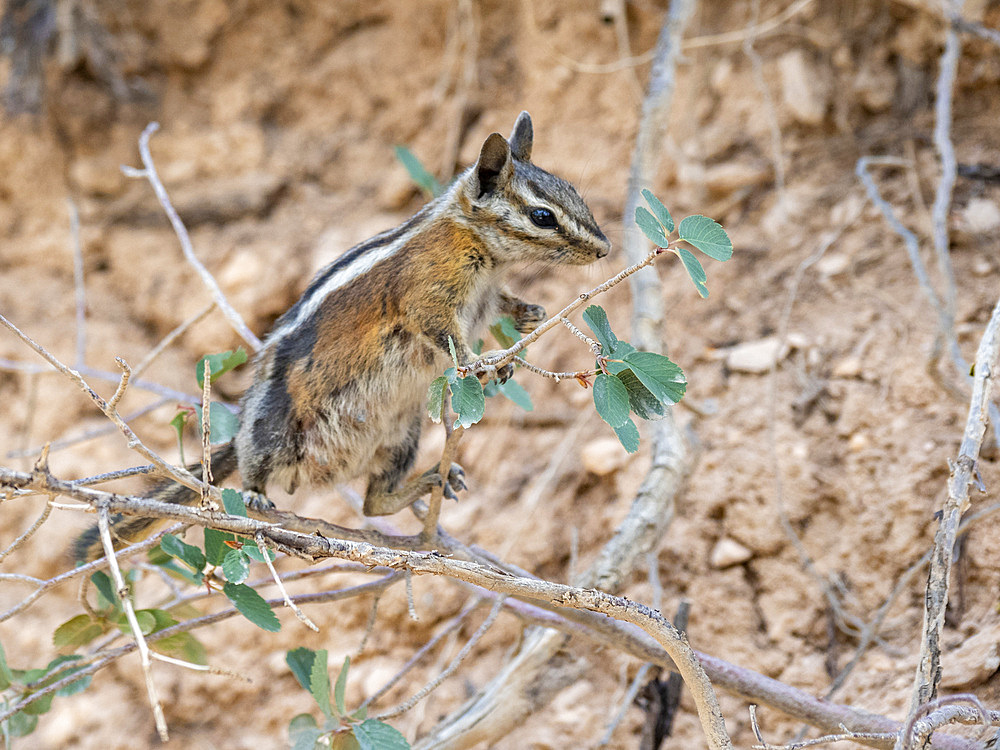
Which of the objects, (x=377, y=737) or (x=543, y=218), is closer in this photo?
(x=377, y=737)

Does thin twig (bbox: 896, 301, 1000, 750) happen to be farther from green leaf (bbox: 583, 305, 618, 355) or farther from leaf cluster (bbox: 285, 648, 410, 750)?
leaf cluster (bbox: 285, 648, 410, 750)

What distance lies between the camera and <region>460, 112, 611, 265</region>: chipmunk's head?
2.65 m

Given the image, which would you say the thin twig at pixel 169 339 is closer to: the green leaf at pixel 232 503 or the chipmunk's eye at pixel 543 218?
the green leaf at pixel 232 503

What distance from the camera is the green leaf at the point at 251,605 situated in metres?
1.94

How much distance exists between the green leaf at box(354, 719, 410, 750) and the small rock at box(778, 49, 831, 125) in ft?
11.6

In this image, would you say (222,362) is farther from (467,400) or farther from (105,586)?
(467,400)

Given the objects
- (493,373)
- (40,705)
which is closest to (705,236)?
(493,373)

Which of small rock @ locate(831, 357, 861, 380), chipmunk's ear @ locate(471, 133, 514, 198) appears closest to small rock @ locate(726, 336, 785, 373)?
small rock @ locate(831, 357, 861, 380)

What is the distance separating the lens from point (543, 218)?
266 cm

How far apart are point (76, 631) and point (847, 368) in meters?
3.03

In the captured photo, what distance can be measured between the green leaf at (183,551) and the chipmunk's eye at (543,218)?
1446 millimetres

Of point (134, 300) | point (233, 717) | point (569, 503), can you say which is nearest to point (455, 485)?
point (569, 503)

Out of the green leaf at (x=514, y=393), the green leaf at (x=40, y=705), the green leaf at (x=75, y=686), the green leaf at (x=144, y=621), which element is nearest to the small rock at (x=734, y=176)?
the green leaf at (x=514, y=393)

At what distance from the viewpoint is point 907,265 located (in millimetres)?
3539
